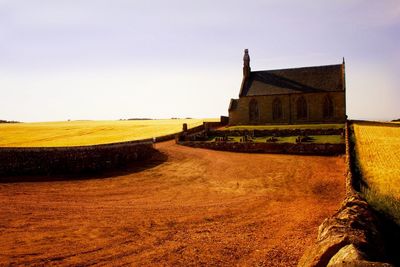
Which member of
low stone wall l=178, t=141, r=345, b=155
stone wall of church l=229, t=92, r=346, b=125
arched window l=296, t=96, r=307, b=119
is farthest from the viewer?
arched window l=296, t=96, r=307, b=119

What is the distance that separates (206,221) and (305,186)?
364 inches

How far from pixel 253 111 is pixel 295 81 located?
8050mm

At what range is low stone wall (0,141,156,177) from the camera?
25125mm

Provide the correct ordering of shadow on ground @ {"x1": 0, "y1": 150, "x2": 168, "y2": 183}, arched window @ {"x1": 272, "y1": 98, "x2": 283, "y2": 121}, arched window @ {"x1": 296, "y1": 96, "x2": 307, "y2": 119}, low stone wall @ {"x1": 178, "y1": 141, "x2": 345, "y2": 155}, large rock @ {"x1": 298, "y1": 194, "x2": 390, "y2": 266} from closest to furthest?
large rock @ {"x1": 298, "y1": 194, "x2": 390, "y2": 266} → shadow on ground @ {"x1": 0, "y1": 150, "x2": 168, "y2": 183} → low stone wall @ {"x1": 178, "y1": 141, "x2": 345, "y2": 155} → arched window @ {"x1": 296, "y1": 96, "x2": 307, "y2": 119} → arched window @ {"x1": 272, "y1": 98, "x2": 283, "y2": 121}

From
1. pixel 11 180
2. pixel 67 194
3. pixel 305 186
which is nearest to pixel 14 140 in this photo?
pixel 11 180

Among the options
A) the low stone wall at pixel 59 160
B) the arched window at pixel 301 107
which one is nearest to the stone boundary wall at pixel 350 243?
the low stone wall at pixel 59 160

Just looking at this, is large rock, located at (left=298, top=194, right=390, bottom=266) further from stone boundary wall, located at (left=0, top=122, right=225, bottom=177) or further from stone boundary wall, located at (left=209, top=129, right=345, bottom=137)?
stone boundary wall, located at (left=209, top=129, right=345, bottom=137)


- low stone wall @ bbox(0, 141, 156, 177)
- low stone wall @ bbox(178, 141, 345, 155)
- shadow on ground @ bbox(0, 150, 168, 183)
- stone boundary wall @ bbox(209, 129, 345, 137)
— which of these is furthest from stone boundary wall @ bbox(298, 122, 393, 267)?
stone boundary wall @ bbox(209, 129, 345, 137)

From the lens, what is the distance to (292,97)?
5625 cm

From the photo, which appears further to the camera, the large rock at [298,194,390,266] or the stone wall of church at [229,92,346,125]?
the stone wall of church at [229,92,346,125]

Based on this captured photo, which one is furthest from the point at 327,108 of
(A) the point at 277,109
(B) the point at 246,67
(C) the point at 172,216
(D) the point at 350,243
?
(D) the point at 350,243

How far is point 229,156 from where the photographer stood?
34250 mm

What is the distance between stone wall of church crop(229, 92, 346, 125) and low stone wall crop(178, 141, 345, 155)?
2091cm

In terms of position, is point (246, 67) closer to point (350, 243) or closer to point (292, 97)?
point (292, 97)
